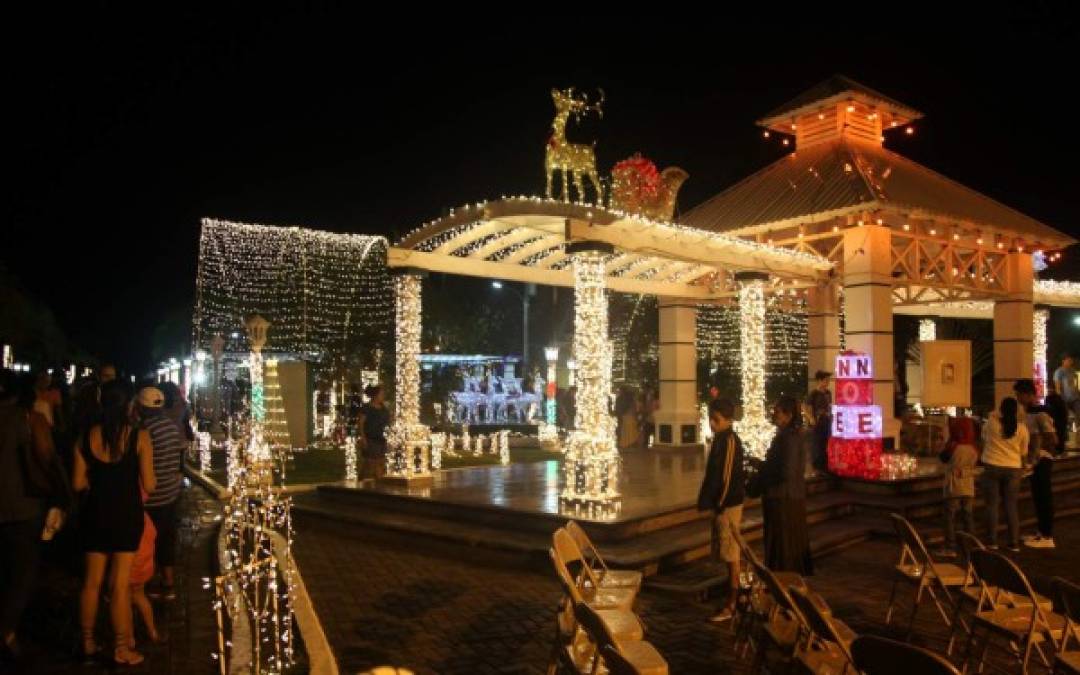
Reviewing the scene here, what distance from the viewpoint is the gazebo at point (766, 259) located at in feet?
32.4

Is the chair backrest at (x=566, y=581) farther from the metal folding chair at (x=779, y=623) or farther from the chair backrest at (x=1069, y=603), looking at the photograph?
the chair backrest at (x=1069, y=603)

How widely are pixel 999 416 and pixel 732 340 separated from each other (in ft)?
60.0

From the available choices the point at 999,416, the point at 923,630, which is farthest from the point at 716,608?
the point at 999,416

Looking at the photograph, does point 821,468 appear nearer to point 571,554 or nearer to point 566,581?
point 571,554

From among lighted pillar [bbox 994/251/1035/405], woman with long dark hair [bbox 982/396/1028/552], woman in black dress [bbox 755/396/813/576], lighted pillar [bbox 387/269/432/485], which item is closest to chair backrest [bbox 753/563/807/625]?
woman in black dress [bbox 755/396/813/576]

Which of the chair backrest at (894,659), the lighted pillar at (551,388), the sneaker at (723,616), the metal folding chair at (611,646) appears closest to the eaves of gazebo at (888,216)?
the lighted pillar at (551,388)

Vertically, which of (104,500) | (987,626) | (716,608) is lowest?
(716,608)

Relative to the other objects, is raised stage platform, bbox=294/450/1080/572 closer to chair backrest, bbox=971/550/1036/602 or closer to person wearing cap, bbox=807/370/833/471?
person wearing cap, bbox=807/370/833/471

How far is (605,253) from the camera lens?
9.88 m

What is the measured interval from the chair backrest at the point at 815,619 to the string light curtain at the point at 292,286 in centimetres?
1480

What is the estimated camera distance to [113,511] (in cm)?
545

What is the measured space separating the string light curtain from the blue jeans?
1251 centimetres

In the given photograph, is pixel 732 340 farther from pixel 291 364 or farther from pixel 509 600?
pixel 509 600

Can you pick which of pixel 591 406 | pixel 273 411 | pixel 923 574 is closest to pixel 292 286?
pixel 273 411
